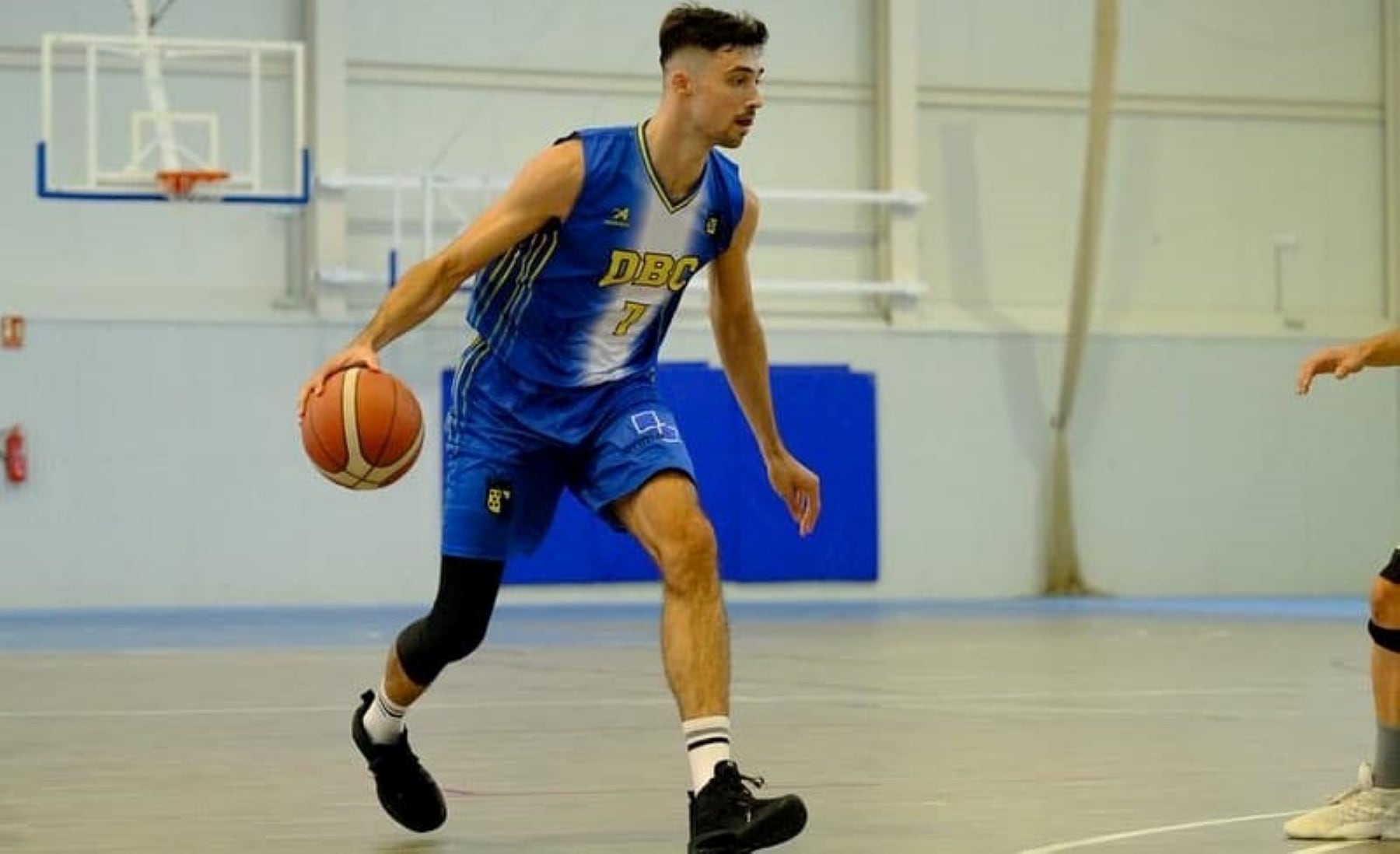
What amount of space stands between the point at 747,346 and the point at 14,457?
1462 cm

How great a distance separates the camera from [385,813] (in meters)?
5.94

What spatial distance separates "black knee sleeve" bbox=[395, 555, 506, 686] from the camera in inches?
220

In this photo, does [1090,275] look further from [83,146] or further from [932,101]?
[83,146]

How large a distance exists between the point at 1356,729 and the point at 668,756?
269cm

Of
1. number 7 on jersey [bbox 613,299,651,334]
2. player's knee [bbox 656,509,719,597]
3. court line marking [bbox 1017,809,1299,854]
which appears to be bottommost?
court line marking [bbox 1017,809,1299,854]

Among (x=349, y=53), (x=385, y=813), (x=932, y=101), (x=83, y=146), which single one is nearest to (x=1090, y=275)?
(x=932, y=101)

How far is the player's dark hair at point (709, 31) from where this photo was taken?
5461 millimetres

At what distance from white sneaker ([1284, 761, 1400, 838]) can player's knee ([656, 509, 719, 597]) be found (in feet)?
5.06

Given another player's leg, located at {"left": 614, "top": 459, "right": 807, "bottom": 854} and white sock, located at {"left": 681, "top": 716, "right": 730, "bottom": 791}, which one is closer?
another player's leg, located at {"left": 614, "top": 459, "right": 807, "bottom": 854}

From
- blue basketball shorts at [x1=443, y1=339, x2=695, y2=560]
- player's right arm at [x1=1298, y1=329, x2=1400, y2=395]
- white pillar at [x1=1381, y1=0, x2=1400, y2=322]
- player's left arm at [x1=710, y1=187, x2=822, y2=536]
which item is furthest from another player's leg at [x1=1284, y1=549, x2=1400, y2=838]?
white pillar at [x1=1381, y1=0, x2=1400, y2=322]

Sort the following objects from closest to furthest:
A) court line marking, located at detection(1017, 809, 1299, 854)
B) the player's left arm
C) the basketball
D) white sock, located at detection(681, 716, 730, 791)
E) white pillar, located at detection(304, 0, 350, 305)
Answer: white sock, located at detection(681, 716, 730, 791) → court line marking, located at detection(1017, 809, 1299, 854) → the basketball → the player's left arm → white pillar, located at detection(304, 0, 350, 305)

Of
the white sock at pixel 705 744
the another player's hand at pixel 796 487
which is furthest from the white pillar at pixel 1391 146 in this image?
the white sock at pixel 705 744

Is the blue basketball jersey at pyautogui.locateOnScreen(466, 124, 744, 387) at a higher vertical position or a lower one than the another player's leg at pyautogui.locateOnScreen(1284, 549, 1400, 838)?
higher

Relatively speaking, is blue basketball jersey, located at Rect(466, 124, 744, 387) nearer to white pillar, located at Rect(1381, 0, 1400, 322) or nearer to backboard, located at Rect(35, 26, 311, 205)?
backboard, located at Rect(35, 26, 311, 205)
